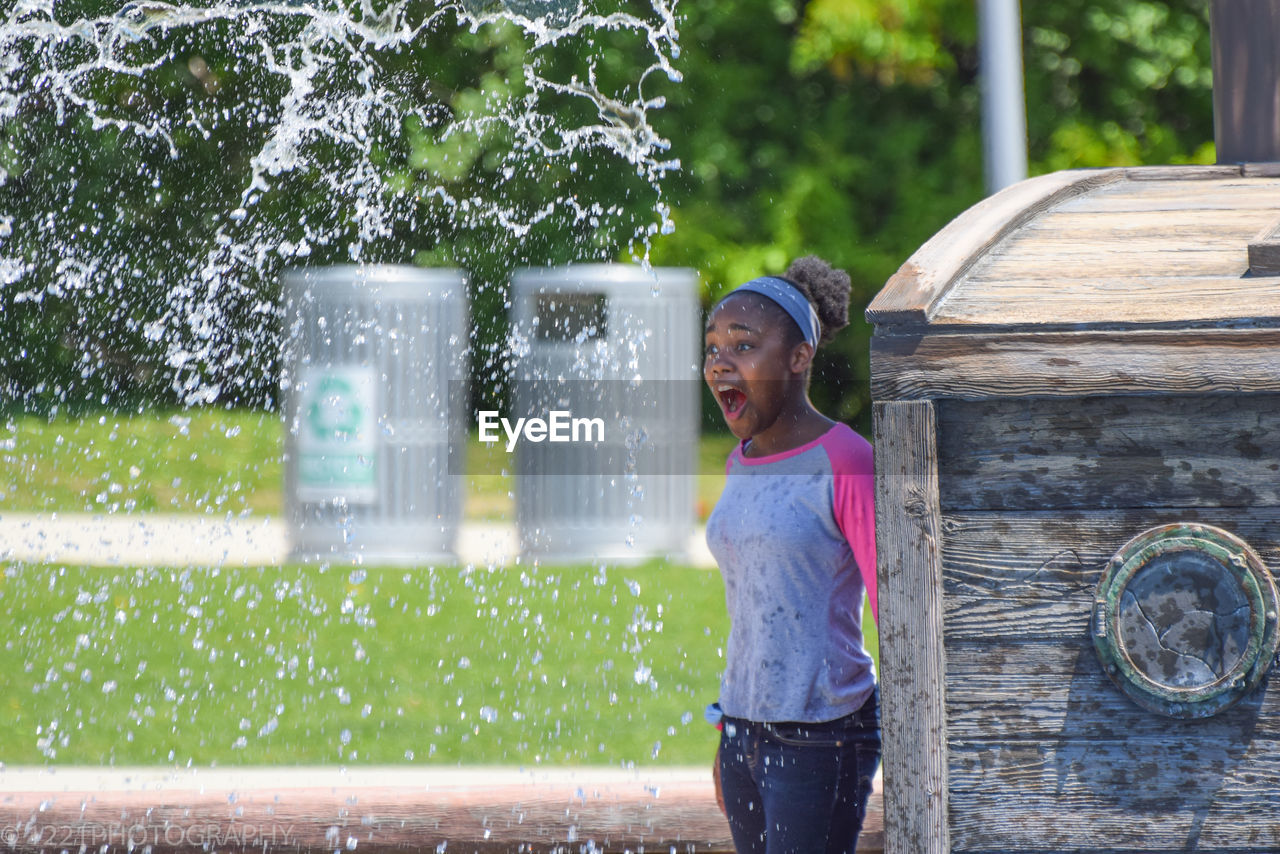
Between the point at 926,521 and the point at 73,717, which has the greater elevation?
the point at 926,521

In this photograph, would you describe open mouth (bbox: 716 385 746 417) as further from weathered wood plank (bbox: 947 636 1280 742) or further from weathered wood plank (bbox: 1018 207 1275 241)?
weathered wood plank (bbox: 947 636 1280 742)

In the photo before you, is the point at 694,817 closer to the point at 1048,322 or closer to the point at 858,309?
the point at 1048,322

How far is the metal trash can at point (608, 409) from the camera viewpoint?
27.6 ft

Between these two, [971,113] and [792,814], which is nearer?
[792,814]

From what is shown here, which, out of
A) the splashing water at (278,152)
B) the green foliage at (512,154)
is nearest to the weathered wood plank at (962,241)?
the green foliage at (512,154)

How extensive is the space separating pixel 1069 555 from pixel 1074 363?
0.95ft

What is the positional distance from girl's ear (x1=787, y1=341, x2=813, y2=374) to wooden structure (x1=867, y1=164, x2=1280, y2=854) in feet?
1.60

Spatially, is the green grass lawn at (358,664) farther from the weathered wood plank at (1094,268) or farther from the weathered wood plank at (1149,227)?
the weathered wood plank at (1094,268)

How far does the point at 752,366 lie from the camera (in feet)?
8.83

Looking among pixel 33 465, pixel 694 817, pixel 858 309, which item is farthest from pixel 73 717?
pixel 858 309

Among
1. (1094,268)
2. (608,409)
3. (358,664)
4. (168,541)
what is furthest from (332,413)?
(1094,268)

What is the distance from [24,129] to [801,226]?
267 inches

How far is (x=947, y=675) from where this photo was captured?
223cm

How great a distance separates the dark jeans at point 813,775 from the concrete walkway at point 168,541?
5.88 meters
